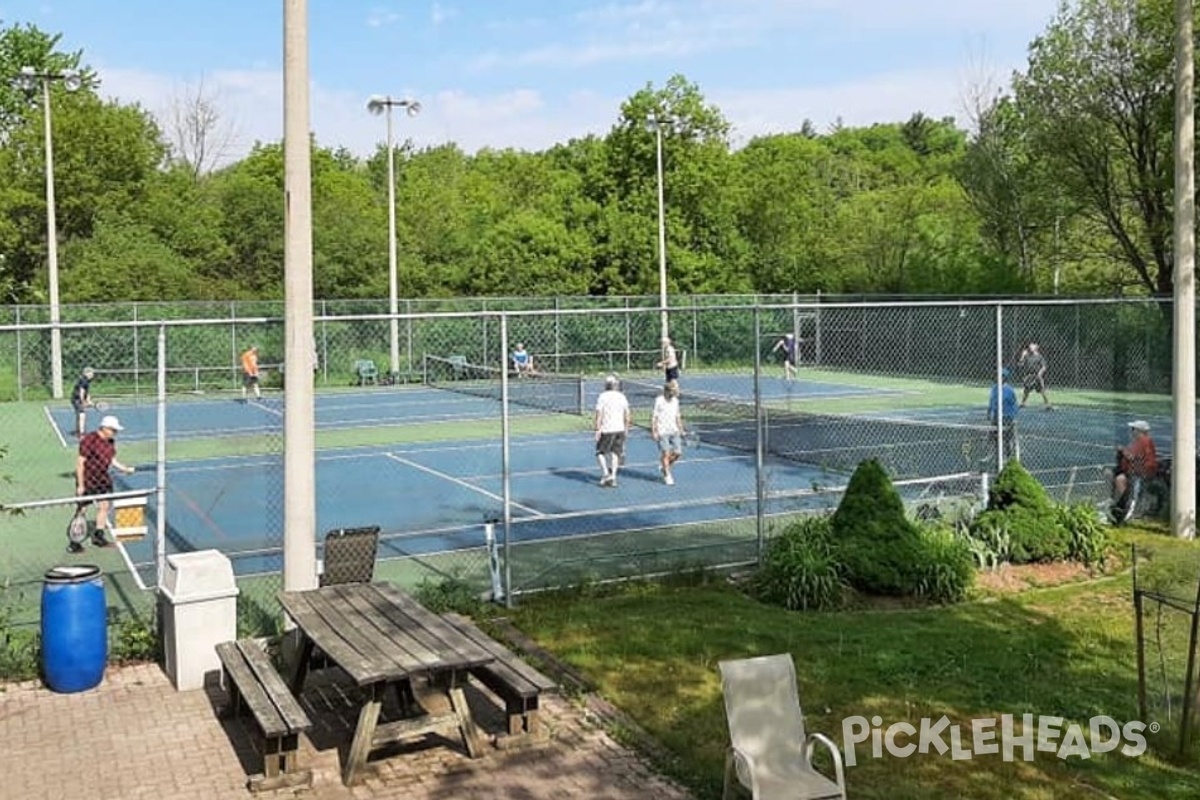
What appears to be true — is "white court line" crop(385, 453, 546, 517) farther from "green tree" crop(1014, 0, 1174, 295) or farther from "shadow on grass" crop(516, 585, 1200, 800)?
"green tree" crop(1014, 0, 1174, 295)

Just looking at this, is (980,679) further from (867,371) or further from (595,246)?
(595,246)

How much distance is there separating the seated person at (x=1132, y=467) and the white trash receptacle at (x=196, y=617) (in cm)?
1116

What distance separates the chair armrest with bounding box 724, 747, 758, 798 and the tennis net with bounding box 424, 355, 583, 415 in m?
22.2

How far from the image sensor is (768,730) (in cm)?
697

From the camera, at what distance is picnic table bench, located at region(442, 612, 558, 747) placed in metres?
8.05

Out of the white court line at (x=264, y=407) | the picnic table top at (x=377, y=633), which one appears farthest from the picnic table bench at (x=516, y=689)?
the white court line at (x=264, y=407)

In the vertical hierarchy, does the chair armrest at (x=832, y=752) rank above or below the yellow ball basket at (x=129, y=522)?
below

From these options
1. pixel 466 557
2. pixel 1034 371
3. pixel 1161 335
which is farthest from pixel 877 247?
pixel 466 557

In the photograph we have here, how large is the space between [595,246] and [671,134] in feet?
24.6

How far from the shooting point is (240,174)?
65.1m

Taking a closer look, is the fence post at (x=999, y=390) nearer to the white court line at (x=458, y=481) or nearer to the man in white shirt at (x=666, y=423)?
the man in white shirt at (x=666, y=423)

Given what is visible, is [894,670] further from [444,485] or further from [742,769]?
[444,485]

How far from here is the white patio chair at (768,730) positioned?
667cm

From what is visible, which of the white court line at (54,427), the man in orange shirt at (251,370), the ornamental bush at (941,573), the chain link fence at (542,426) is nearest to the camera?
the ornamental bush at (941,573)
